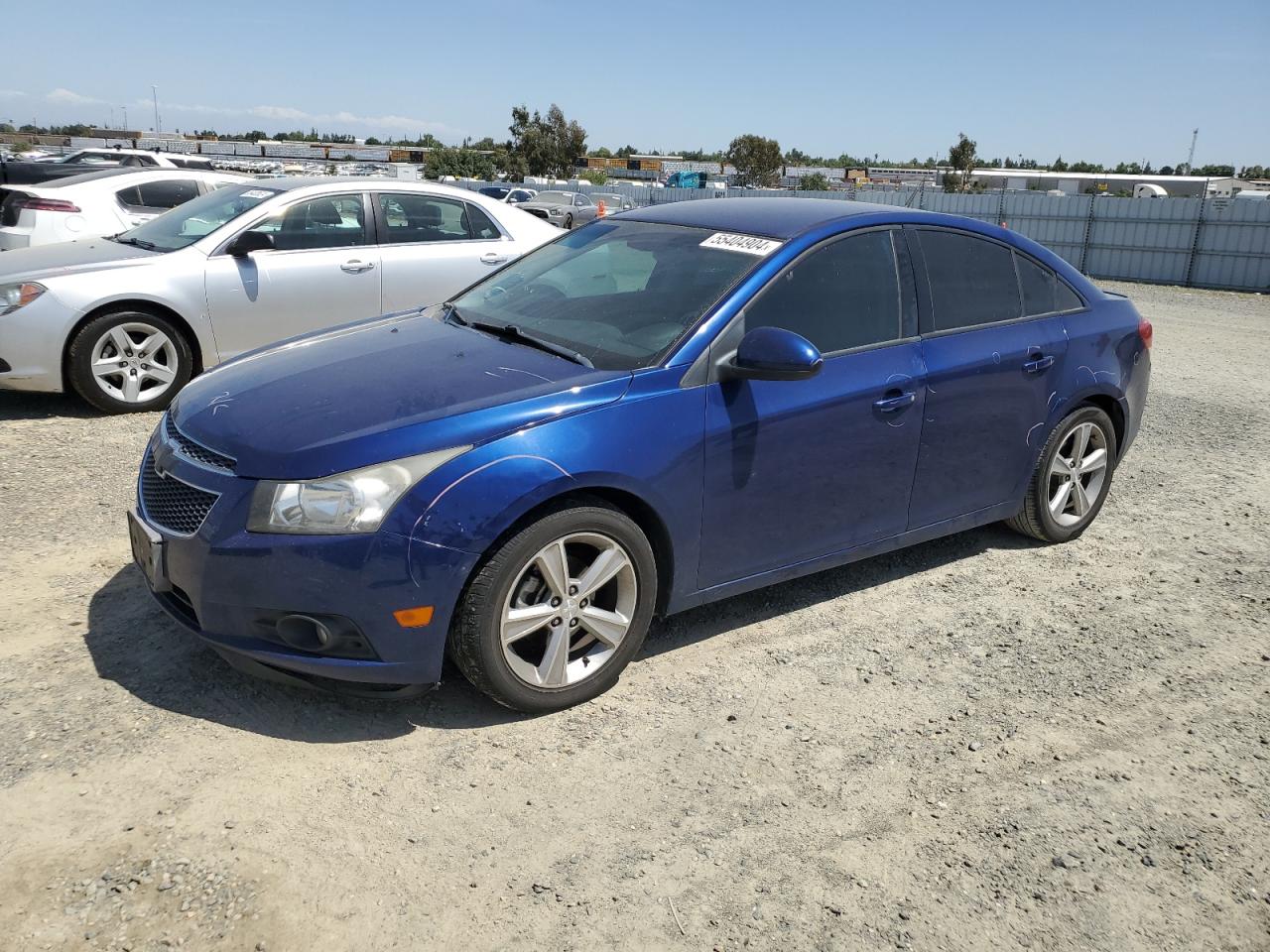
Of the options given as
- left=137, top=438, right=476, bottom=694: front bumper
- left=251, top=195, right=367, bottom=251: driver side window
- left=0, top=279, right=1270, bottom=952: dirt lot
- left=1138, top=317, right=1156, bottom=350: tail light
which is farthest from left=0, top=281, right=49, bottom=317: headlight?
left=1138, top=317, right=1156, bottom=350: tail light

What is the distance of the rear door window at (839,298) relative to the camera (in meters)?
3.91

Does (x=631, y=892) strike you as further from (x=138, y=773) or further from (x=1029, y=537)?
(x=1029, y=537)

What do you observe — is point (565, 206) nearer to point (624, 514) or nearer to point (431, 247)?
point (431, 247)

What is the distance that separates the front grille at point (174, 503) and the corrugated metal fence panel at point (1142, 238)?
77.5ft

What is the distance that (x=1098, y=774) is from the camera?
10.9ft

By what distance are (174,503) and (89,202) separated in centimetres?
868

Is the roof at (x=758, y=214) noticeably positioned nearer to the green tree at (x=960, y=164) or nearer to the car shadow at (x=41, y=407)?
the car shadow at (x=41, y=407)

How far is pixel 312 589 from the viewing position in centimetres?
304

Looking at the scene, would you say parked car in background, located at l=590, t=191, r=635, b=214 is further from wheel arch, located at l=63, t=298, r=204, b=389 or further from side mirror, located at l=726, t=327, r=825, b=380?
side mirror, located at l=726, t=327, r=825, b=380

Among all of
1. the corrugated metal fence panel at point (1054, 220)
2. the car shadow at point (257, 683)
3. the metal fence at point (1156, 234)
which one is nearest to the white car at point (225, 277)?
the car shadow at point (257, 683)

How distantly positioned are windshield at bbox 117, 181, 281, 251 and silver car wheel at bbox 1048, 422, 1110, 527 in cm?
573

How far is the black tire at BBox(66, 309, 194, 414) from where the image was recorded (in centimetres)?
665

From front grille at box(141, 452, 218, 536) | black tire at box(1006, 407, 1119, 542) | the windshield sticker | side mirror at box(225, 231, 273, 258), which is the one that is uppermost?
the windshield sticker

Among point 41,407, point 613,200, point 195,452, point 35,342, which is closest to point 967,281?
point 195,452
